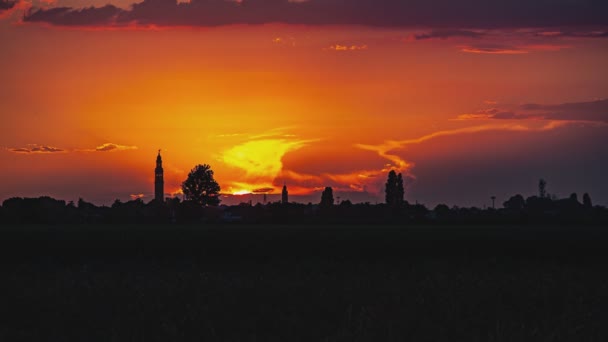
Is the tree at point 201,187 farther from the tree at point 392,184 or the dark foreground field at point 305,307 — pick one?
the dark foreground field at point 305,307

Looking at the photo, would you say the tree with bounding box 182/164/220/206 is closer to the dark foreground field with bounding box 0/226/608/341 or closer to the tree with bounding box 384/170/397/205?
the tree with bounding box 384/170/397/205

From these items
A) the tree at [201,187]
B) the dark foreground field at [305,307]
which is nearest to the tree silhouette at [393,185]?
the tree at [201,187]

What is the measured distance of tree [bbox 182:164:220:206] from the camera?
19419 centimetres

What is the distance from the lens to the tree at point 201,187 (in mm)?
194188

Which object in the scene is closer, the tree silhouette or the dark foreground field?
the dark foreground field

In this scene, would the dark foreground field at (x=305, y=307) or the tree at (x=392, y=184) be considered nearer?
the dark foreground field at (x=305, y=307)

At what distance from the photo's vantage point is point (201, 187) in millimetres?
195250

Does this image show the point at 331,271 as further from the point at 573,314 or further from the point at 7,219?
the point at 7,219

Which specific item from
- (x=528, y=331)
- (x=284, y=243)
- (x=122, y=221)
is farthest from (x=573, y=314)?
(x=122, y=221)

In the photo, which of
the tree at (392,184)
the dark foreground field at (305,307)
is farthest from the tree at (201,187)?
the dark foreground field at (305,307)

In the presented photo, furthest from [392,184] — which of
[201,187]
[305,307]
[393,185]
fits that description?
[305,307]

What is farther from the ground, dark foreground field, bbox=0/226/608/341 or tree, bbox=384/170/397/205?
tree, bbox=384/170/397/205

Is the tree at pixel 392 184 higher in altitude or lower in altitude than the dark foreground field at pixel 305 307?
higher

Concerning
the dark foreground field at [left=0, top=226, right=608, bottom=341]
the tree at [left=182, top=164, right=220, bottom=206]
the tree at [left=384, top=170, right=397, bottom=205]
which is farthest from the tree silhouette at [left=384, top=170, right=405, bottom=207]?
the dark foreground field at [left=0, top=226, right=608, bottom=341]
